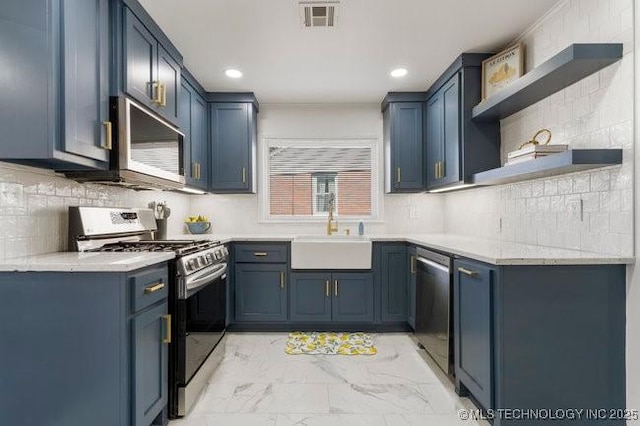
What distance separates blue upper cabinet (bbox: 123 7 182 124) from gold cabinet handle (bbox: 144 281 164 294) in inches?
43.4

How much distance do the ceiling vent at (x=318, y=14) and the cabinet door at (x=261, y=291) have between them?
2072mm

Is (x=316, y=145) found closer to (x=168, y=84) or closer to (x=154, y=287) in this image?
(x=168, y=84)

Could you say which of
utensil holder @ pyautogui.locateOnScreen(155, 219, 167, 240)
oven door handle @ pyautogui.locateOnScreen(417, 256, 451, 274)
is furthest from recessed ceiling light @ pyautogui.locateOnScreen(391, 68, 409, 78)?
utensil holder @ pyautogui.locateOnScreen(155, 219, 167, 240)

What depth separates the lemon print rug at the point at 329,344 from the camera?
112 inches

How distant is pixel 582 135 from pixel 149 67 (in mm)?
2654

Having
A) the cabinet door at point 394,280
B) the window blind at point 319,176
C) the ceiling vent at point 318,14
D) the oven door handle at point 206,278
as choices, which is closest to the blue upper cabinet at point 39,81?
the oven door handle at point 206,278

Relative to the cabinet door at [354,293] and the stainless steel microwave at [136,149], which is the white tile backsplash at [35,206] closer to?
the stainless steel microwave at [136,149]

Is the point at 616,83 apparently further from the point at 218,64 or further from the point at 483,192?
the point at 218,64

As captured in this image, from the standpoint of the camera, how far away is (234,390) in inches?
88.2

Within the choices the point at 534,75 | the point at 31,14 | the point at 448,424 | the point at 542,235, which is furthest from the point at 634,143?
the point at 31,14

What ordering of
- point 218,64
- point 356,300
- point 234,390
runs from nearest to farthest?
point 234,390 → point 218,64 → point 356,300

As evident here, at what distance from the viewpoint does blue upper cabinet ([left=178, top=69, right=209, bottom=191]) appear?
304 cm

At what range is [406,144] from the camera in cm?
364

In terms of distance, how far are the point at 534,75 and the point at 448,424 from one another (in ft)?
6.69
